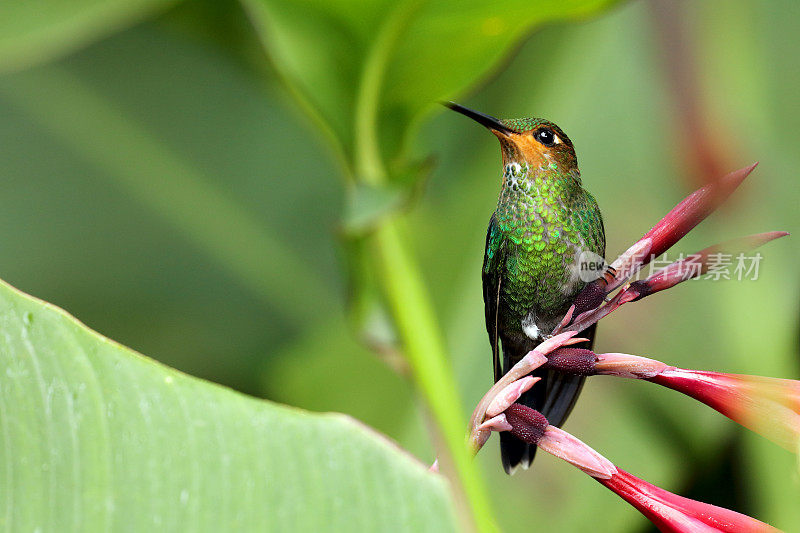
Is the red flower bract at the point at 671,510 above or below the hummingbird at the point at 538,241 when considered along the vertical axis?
below

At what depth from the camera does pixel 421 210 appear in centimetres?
116

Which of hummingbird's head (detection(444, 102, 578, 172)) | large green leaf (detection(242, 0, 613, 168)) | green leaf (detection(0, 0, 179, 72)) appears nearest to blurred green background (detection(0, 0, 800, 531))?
large green leaf (detection(242, 0, 613, 168))

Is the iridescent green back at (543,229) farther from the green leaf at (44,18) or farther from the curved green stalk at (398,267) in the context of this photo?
the green leaf at (44,18)

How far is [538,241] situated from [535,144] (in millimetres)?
34

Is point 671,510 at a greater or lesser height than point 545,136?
lesser

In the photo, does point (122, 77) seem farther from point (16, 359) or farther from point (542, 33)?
point (16, 359)

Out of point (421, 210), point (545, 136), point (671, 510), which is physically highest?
point (545, 136)

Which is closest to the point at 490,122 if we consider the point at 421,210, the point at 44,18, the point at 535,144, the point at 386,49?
the point at 535,144

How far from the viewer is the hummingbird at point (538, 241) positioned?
0.26 metres

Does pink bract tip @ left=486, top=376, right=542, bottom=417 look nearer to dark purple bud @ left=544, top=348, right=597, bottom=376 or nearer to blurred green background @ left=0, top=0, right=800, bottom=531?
dark purple bud @ left=544, top=348, right=597, bottom=376

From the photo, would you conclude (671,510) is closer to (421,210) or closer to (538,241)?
(538,241)

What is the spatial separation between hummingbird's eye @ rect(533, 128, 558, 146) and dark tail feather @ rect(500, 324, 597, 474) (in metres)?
0.07

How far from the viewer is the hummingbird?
256 millimetres

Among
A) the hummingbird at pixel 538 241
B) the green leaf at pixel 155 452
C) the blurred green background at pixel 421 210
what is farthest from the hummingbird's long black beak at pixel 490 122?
the blurred green background at pixel 421 210
